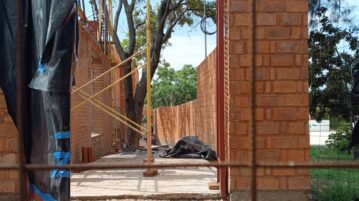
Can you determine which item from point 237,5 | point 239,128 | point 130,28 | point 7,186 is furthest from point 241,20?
point 130,28

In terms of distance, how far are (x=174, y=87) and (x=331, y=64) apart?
43965mm

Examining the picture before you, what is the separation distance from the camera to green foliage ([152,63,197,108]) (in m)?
49.5

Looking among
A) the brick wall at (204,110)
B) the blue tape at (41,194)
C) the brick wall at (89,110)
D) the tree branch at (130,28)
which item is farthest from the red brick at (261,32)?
the tree branch at (130,28)

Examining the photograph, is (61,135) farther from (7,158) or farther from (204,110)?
(204,110)

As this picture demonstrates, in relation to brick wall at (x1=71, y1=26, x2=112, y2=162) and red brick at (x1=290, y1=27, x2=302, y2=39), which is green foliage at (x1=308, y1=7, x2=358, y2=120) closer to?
red brick at (x1=290, y1=27, x2=302, y2=39)

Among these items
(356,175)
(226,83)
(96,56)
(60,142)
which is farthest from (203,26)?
(60,142)

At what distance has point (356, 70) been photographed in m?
5.34

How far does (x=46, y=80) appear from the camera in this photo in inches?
151

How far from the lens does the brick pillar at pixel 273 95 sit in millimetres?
5012

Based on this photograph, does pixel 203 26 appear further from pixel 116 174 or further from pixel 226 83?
pixel 226 83

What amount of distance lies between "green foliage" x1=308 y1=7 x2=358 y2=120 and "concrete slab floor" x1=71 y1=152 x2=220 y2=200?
198cm

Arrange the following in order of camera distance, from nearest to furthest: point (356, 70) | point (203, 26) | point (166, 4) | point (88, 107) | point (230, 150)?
point (230, 150) → point (356, 70) → point (88, 107) → point (203, 26) → point (166, 4)

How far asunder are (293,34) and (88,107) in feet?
20.9

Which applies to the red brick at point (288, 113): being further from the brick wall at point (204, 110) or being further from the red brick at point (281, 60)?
the brick wall at point (204, 110)
